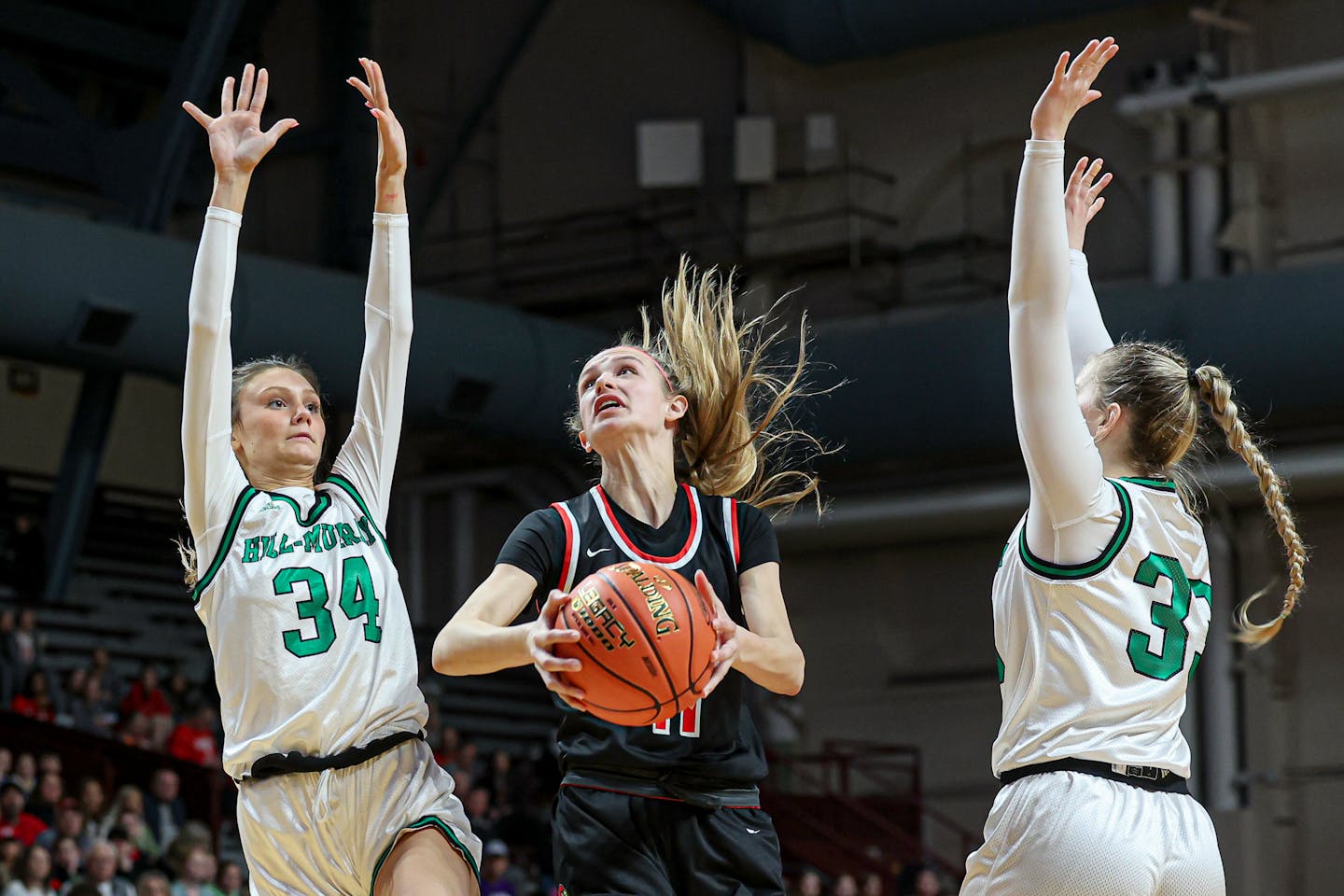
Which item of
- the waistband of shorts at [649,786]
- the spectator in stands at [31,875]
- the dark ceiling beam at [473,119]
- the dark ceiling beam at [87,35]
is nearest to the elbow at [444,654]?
the waistband of shorts at [649,786]

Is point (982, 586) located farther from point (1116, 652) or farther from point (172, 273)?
point (1116, 652)

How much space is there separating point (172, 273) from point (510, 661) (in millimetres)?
10748

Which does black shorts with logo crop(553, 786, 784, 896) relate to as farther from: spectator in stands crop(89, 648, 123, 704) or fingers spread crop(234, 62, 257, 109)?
spectator in stands crop(89, 648, 123, 704)

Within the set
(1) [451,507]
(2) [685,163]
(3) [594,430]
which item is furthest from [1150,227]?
(3) [594,430]

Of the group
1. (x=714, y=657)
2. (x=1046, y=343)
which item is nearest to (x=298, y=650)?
(x=714, y=657)

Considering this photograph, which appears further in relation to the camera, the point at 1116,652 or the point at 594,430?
the point at 594,430

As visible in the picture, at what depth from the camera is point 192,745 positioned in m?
14.3

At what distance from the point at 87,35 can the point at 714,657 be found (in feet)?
59.6

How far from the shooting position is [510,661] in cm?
387

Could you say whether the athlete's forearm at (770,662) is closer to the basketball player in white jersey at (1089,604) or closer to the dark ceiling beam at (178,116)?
the basketball player in white jersey at (1089,604)

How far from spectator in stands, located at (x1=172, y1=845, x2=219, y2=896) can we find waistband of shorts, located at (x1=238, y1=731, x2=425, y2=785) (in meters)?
6.99

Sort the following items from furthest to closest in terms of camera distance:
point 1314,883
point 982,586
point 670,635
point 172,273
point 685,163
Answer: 1. point 685,163
2. point 982,586
3. point 1314,883
4. point 172,273
5. point 670,635

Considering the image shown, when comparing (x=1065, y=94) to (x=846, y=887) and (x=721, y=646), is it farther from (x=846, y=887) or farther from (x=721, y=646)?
(x=846, y=887)

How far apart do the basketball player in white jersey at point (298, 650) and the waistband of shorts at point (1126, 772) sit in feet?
5.14
